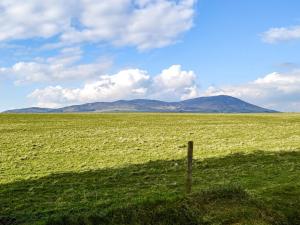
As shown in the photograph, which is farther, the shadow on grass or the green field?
the green field

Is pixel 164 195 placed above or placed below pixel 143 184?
above

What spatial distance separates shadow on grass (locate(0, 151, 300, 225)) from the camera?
13.2m

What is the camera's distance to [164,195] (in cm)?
1550

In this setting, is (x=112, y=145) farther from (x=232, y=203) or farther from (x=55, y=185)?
(x=232, y=203)

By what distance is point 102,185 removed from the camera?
867 inches

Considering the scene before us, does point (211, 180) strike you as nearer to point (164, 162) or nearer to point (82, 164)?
point (164, 162)

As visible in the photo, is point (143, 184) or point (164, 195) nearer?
point (164, 195)

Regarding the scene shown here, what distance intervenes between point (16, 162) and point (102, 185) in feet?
40.8

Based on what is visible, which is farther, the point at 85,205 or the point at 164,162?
the point at 164,162

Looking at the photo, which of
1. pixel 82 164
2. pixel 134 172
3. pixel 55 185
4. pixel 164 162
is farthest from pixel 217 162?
pixel 55 185

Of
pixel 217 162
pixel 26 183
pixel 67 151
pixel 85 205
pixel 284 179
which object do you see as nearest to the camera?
pixel 85 205

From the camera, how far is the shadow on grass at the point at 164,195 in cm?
1318

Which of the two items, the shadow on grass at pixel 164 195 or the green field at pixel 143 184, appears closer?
the shadow on grass at pixel 164 195

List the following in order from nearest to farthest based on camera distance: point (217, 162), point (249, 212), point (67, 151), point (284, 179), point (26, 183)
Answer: point (249, 212)
point (284, 179)
point (26, 183)
point (217, 162)
point (67, 151)
